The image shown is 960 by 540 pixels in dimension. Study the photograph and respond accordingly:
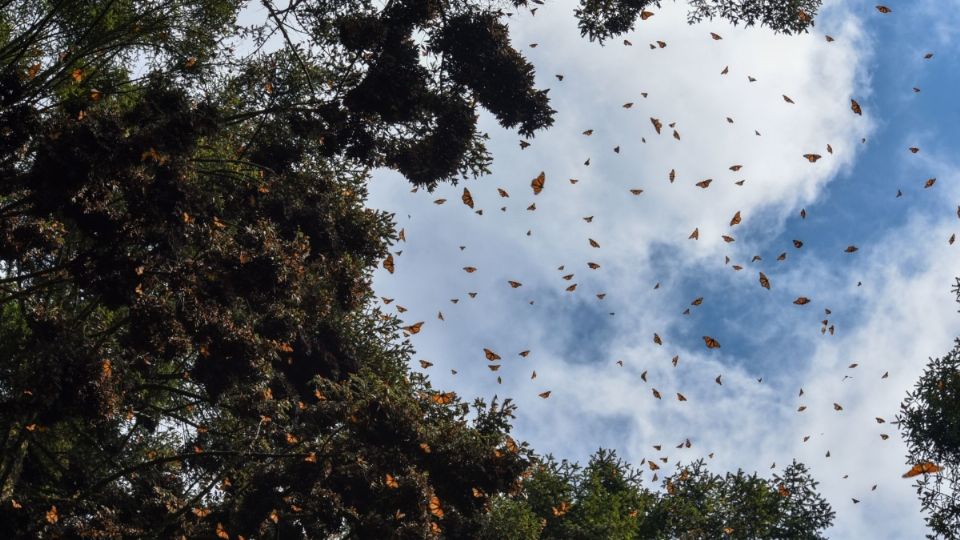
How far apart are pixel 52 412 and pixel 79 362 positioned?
88 centimetres

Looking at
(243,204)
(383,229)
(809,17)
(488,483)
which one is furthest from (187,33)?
(809,17)

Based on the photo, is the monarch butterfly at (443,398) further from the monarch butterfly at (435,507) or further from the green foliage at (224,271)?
the monarch butterfly at (435,507)

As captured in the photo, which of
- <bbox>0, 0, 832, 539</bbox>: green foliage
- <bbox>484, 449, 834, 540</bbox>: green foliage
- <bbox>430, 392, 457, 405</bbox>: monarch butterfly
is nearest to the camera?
<bbox>0, 0, 832, 539</bbox>: green foliage

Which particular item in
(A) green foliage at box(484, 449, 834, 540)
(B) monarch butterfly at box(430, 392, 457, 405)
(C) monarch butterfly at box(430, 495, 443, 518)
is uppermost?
(A) green foliage at box(484, 449, 834, 540)

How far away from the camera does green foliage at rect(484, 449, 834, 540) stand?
31.1 meters

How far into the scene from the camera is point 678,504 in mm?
34250

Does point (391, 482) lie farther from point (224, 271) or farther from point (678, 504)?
point (678, 504)

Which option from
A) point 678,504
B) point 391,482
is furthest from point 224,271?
point 678,504

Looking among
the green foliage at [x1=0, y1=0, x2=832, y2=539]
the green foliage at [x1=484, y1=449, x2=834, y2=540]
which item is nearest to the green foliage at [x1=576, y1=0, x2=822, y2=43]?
the green foliage at [x1=0, y1=0, x2=832, y2=539]

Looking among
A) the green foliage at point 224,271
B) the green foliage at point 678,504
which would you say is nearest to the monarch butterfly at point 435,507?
the green foliage at point 224,271

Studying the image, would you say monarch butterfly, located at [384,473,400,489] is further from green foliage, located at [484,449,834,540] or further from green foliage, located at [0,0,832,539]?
green foliage, located at [484,449,834,540]

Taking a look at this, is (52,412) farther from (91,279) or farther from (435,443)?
(435,443)

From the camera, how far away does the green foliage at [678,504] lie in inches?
1225

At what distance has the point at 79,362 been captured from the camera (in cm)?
1186
